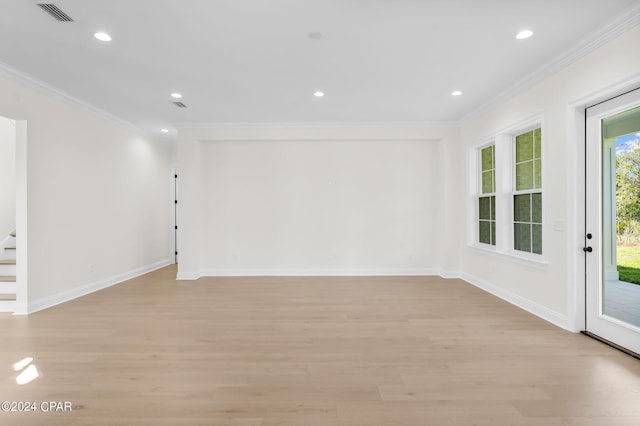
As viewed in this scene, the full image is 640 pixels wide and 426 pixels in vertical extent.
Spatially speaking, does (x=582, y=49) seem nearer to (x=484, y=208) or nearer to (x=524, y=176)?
(x=524, y=176)

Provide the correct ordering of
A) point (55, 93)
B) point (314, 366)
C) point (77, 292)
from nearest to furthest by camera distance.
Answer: point (314, 366), point (55, 93), point (77, 292)

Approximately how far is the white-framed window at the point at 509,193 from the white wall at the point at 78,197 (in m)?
6.43

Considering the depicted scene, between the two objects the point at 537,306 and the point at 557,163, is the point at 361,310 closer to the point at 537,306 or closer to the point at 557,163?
the point at 537,306

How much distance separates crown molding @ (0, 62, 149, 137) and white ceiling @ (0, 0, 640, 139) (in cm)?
7

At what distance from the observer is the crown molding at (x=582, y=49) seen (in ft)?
8.93

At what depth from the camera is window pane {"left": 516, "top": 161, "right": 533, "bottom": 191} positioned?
14.1ft

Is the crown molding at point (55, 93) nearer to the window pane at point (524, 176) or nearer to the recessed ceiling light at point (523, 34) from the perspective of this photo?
the recessed ceiling light at point (523, 34)

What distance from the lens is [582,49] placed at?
3.20 m

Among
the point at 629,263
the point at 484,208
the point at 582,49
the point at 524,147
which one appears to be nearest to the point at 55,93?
the point at 582,49

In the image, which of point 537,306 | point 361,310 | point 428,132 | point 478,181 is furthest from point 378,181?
point 537,306

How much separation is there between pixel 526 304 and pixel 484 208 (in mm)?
1900

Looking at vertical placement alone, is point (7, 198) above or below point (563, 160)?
below

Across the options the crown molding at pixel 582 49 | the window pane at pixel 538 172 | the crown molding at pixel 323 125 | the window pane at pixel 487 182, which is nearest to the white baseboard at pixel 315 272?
the window pane at pixel 487 182

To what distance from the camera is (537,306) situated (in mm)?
3893
